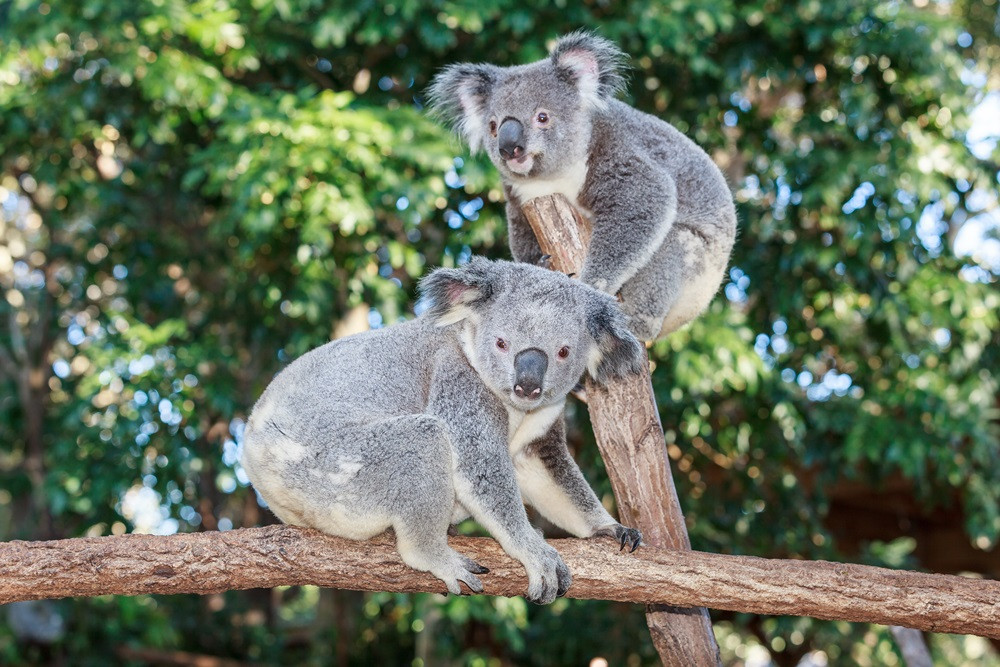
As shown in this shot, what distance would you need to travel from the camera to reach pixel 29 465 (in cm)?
720

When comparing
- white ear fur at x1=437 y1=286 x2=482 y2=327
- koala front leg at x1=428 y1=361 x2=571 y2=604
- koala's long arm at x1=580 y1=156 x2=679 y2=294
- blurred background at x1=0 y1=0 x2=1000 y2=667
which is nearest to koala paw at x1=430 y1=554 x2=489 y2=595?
koala front leg at x1=428 y1=361 x2=571 y2=604

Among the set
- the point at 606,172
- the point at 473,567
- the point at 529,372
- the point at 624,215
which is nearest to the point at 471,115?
the point at 606,172

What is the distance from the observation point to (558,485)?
125 inches

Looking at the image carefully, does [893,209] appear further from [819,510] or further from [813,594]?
[813,594]

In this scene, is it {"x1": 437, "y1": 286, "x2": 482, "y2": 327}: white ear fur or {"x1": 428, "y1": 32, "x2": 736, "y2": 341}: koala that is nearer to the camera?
{"x1": 437, "y1": 286, "x2": 482, "y2": 327}: white ear fur

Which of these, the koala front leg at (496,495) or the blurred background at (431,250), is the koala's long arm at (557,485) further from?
the blurred background at (431,250)

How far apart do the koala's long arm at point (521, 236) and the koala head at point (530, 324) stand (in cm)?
70

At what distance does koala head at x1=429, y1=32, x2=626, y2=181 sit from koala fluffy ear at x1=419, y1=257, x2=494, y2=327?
66 centimetres

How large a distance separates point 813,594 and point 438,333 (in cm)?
134

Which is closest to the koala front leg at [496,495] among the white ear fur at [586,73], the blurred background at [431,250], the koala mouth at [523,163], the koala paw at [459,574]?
the koala paw at [459,574]

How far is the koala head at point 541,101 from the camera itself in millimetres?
3543

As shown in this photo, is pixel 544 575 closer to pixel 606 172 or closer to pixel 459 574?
pixel 459 574

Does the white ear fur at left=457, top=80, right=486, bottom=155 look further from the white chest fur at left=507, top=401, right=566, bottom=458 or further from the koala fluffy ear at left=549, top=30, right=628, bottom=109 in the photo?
the white chest fur at left=507, top=401, right=566, bottom=458

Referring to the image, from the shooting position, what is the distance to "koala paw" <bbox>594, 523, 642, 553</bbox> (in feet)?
9.68
